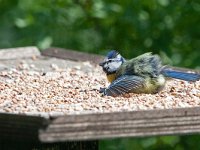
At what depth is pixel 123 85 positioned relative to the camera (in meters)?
3.66

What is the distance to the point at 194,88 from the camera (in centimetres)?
400

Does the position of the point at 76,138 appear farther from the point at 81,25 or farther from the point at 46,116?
the point at 81,25

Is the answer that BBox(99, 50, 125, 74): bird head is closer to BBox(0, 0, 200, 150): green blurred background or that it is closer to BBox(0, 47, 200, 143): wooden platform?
BBox(0, 47, 200, 143): wooden platform

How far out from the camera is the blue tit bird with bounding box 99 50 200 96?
3.67m

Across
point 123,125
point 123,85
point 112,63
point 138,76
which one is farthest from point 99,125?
point 112,63

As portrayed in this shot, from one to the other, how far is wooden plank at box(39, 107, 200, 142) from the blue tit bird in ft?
2.01

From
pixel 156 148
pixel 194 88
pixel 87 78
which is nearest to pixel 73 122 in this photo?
pixel 194 88

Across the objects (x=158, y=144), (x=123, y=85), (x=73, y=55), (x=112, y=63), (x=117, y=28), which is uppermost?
(x=117, y=28)

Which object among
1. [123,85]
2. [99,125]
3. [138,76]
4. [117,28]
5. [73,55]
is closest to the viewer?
[99,125]

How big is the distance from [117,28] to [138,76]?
2.85 m

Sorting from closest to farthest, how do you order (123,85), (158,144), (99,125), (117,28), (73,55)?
(99,125) < (123,85) < (73,55) < (158,144) < (117,28)

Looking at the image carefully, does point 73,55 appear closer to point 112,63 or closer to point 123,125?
point 112,63

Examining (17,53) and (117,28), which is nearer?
(17,53)

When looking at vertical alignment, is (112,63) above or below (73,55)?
below
